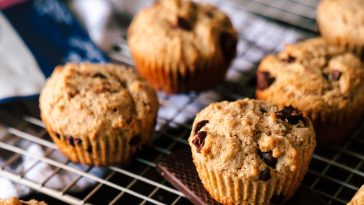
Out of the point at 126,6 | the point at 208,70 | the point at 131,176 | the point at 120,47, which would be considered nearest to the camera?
the point at 131,176

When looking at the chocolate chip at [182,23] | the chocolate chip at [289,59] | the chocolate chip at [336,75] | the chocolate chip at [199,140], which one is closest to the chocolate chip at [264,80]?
the chocolate chip at [289,59]

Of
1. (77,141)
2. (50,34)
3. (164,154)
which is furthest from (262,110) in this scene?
(50,34)

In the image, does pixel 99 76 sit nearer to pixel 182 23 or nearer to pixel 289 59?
pixel 182 23

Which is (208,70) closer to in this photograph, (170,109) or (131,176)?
(170,109)

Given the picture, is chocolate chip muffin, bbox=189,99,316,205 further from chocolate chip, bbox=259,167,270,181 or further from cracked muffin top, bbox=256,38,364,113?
cracked muffin top, bbox=256,38,364,113

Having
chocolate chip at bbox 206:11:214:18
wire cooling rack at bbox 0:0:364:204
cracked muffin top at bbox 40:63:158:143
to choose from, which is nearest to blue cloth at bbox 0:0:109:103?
wire cooling rack at bbox 0:0:364:204

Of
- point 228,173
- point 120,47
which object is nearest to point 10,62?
point 120,47
